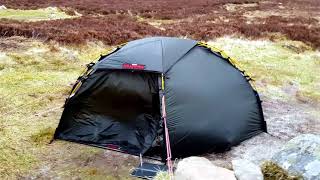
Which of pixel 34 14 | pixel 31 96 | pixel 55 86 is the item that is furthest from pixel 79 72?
pixel 34 14

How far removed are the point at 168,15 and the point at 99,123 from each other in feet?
93.0

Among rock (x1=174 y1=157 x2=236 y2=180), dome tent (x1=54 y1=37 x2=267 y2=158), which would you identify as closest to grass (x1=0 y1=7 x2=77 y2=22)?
dome tent (x1=54 y1=37 x2=267 y2=158)

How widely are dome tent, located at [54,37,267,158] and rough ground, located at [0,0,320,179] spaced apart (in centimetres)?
46

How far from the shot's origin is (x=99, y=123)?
10.8 metres

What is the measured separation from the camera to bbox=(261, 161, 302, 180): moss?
7304 mm

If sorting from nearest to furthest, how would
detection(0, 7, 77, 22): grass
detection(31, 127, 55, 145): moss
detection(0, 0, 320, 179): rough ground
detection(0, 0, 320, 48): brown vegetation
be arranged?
detection(0, 0, 320, 179): rough ground → detection(31, 127, 55, 145): moss → detection(0, 0, 320, 48): brown vegetation → detection(0, 7, 77, 22): grass

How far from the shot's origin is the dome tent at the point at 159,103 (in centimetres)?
995

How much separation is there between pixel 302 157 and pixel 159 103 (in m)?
3.76

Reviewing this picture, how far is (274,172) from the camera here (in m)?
7.54

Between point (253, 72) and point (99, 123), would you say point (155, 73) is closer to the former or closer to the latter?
point (99, 123)

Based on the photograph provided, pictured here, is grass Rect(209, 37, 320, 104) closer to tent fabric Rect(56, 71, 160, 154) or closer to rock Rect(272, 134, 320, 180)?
tent fabric Rect(56, 71, 160, 154)

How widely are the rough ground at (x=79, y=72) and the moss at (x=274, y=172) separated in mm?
2021

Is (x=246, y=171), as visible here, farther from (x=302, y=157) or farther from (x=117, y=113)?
(x=117, y=113)

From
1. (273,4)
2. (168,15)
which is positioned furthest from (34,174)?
(273,4)
